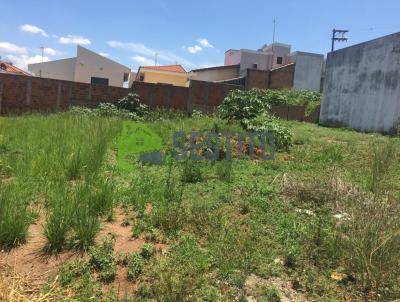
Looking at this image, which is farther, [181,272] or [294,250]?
[294,250]

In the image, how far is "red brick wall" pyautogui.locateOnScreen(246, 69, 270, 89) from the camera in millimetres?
30016

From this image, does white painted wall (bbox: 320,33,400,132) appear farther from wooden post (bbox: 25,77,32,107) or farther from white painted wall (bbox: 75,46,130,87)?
white painted wall (bbox: 75,46,130,87)

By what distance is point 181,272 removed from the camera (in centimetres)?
318

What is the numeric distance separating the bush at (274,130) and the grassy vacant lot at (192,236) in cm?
319

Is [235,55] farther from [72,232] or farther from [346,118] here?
[72,232]

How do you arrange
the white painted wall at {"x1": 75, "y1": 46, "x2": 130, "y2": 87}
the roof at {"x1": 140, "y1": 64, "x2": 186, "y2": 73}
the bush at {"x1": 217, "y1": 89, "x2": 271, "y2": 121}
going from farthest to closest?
the roof at {"x1": 140, "y1": 64, "x2": 186, "y2": 73}
the white painted wall at {"x1": 75, "y1": 46, "x2": 130, "y2": 87}
the bush at {"x1": 217, "y1": 89, "x2": 271, "y2": 121}

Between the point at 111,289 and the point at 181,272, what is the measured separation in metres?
0.55

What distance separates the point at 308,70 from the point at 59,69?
2231 cm

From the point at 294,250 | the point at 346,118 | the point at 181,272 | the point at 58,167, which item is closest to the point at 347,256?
the point at 294,250

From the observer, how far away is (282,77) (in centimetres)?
3130

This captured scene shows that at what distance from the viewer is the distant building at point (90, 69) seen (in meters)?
36.0

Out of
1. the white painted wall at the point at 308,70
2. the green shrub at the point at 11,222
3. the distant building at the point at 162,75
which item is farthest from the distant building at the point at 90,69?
the green shrub at the point at 11,222

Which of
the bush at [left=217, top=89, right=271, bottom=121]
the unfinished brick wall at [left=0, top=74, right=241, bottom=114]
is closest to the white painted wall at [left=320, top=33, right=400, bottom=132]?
the bush at [left=217, top=89, right=271, bottom=121]

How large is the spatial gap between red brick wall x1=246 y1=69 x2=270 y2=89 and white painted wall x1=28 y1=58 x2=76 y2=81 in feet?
54.3
